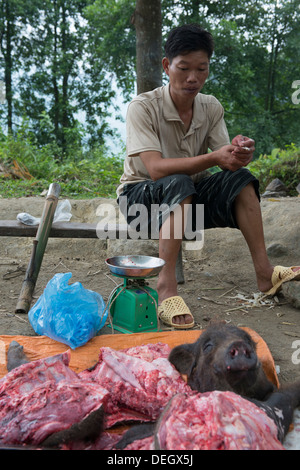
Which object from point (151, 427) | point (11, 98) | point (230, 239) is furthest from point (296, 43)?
point (151, 427)

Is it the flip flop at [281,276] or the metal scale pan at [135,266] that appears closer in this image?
the metal scale pan at [135,266]

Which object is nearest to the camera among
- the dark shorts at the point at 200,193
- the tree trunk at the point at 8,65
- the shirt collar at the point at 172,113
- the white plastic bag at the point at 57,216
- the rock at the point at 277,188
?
the dark shorts at the point at 200,193

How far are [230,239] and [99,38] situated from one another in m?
14.0

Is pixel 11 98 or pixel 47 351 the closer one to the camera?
pixel 47 351

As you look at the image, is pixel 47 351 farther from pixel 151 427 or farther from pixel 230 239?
pixel 230 239

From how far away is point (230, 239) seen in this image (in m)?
5.38

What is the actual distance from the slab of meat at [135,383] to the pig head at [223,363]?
3.0 inches

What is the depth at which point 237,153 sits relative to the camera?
11.3 feet

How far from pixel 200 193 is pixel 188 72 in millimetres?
1018

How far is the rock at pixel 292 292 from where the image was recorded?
3.66m

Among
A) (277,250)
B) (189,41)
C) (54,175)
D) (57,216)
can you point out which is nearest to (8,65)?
(54,175)

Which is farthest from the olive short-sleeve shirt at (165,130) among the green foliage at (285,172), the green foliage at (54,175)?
the green foliage at (285,172)

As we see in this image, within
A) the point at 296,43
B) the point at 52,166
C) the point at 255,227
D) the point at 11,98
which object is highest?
the point at 296,43

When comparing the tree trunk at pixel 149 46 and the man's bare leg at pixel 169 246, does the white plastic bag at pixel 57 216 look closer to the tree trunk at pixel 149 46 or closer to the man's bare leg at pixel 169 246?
the man's bare leg at pixel 169 246
